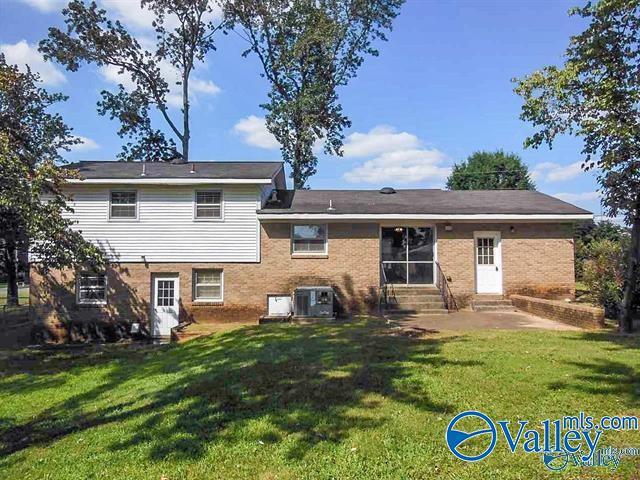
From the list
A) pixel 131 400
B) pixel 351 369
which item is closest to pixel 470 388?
pixel 351 369

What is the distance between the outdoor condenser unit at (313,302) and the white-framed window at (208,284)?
305 centimetres

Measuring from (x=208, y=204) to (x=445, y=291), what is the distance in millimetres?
8871

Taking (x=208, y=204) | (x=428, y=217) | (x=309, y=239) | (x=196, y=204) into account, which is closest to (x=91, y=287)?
(x=196, y=204)

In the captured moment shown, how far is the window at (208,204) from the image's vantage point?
52.5ft

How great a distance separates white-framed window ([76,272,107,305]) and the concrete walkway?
1022 centimetres

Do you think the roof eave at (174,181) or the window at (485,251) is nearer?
the roof eave at (174,181)

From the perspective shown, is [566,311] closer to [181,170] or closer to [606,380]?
[606,380]

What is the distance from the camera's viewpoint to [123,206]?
632 inches

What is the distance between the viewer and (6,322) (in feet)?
65.0

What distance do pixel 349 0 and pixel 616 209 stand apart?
→ 24446 mm

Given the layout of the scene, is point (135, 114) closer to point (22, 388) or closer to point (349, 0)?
point (349, 0)

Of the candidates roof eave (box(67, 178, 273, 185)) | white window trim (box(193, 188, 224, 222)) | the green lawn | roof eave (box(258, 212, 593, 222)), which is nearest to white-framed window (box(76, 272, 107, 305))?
roof eave (box(67, 178, 273, 185))

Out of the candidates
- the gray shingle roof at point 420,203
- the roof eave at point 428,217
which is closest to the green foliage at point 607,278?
the roof eave at point 428,217

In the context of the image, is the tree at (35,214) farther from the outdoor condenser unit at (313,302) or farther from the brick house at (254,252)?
the outdoor condenser unit at (313,302)
